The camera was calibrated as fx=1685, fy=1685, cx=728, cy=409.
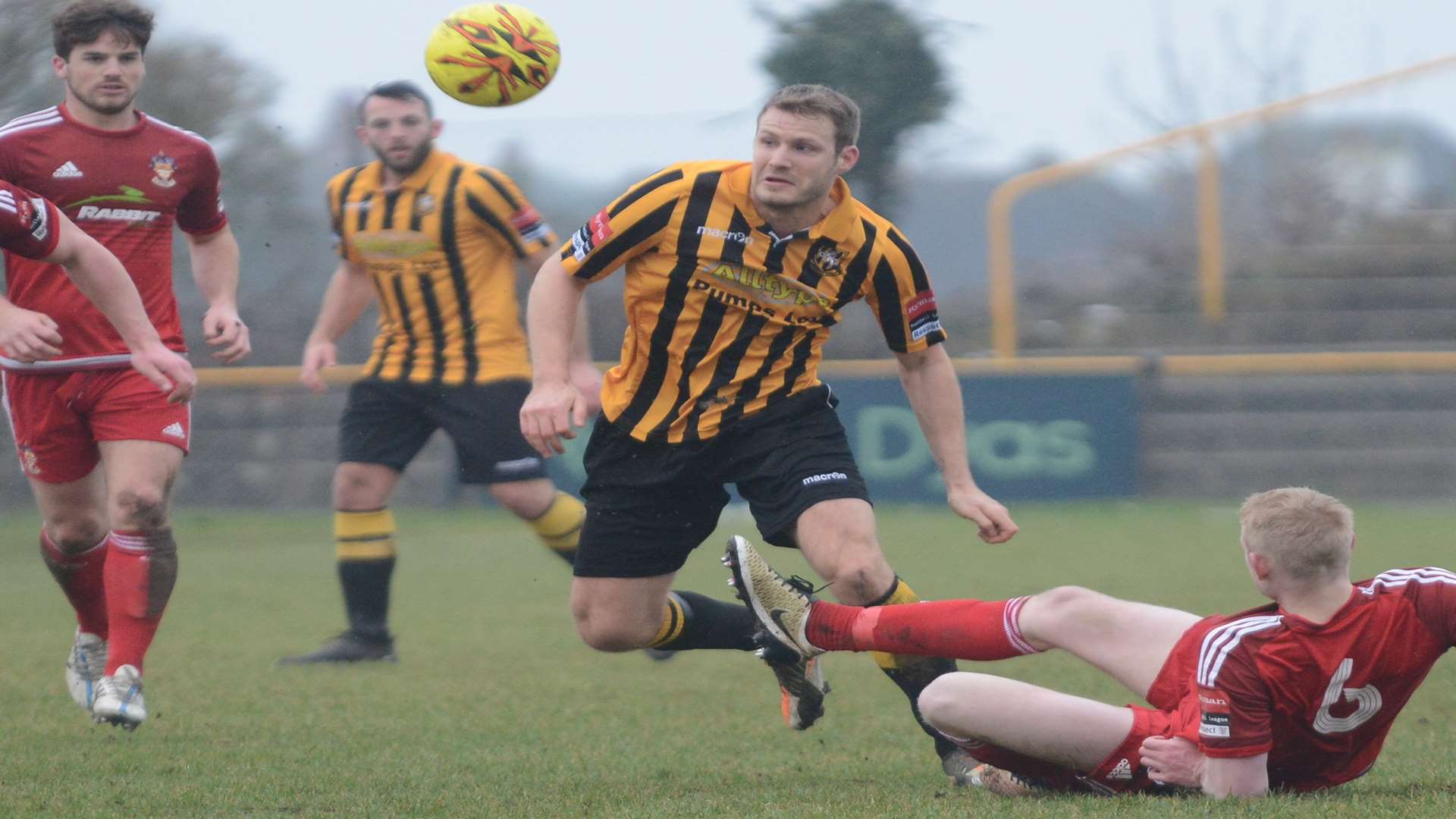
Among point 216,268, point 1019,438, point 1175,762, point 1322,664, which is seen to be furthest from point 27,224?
point 1019,438

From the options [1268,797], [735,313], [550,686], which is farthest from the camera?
[550,686]

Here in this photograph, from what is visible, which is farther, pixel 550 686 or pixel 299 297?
pixel 299 297

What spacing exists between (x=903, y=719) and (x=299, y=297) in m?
8.71

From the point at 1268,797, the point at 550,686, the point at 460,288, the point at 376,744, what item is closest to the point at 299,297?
the point at 460,288

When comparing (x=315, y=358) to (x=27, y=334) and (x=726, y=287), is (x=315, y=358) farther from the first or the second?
(x=726, y=287)

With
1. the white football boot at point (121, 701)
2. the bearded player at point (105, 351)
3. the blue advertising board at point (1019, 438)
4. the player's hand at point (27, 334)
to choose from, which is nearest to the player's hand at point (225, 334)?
the bearded player at point (105, 351)

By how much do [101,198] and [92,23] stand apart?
50 cm

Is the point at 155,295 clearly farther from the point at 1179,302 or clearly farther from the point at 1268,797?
the point at 1179,302

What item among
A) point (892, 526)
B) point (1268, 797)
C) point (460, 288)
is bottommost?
point (892, 526)

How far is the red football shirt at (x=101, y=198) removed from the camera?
4840 millimetres

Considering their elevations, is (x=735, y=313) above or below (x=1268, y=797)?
above

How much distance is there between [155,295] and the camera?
16.6 feet

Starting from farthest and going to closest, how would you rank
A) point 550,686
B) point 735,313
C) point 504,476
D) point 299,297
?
1. point 299,297
2. point 504,476
3. point 550,686
4. point 735,313

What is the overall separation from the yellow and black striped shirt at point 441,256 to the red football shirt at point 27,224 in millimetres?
2147
